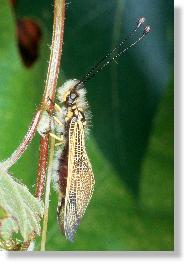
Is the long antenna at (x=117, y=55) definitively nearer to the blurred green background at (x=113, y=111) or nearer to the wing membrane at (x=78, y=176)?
the blurred green background at (x=113, y=111)

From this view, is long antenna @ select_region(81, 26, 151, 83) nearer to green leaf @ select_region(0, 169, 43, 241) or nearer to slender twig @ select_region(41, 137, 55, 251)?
slender twig @ select_region(41, 137, 55, 251)

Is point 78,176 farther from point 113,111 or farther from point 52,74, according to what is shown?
point 52,74

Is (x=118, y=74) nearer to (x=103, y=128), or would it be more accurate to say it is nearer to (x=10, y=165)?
(x=103, y=128)

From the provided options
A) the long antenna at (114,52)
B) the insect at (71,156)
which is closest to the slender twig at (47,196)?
the insect at (71,156)

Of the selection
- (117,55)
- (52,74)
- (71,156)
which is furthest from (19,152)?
(117,55)

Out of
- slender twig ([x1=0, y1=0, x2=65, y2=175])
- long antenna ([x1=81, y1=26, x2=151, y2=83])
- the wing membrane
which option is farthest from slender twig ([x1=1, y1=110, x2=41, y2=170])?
long antenna ([x1=81, y1=26, x2=151, y2=83])

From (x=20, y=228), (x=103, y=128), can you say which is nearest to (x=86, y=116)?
(x=103, y=128)

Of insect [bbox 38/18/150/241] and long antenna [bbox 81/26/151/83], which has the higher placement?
long antenna [bbox 81/26/151/83]
